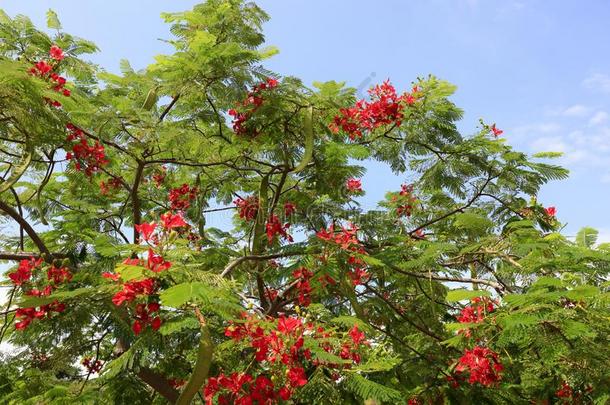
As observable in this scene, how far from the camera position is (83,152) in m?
4.88

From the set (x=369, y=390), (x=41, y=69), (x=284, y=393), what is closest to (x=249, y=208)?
(x=41, y=69)

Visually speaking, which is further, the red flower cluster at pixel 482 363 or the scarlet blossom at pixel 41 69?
the scarlet blossom at pixel 41 69

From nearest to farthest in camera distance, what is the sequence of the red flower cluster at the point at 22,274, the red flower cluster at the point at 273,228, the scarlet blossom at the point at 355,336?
the scarlet blossom at the point at 355,336, the red flower cluster at the point at 22,274, the red flower cluster at the point at 273,228

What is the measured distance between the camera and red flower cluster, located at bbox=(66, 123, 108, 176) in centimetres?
474

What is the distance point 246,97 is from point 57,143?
1842mm

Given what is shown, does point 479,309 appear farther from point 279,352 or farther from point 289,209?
point 289,209

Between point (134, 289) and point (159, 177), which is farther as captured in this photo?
point (159, 177)

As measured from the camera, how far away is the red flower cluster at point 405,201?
716cm

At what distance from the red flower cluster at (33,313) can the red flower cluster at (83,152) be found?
5.56 ft

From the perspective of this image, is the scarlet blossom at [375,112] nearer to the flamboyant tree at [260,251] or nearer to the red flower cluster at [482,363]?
the flamboyant tree at [260,251]

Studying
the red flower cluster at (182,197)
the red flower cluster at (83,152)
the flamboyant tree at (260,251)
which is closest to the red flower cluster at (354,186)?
the flamboyant tree at (260,251)

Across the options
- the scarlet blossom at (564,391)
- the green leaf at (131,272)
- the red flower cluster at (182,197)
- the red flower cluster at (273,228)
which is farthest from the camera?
the red flower cluster at (182,197)

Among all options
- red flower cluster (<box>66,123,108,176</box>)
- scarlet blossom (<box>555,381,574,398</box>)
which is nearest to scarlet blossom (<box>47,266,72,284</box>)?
red flower cluster (<box>66,123,108,176</box>)

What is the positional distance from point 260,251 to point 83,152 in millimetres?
2206
